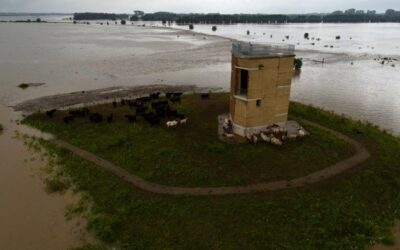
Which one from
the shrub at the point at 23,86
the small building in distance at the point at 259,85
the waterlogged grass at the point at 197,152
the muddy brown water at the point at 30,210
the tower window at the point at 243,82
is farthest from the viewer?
the shrub at the point at 23,86

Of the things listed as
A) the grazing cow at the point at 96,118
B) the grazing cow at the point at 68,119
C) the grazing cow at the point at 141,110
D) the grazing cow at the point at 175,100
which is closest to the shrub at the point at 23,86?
the grazing cow at the point at 68,119

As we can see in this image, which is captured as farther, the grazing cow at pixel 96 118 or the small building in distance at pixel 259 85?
the grazing cow at pixel 96 118

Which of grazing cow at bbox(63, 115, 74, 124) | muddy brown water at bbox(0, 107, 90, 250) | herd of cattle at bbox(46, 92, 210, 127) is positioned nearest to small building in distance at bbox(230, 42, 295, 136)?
herd of cattle at bbox(46, 92, 210, 127)

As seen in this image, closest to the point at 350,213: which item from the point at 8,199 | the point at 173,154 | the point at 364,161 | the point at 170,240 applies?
the point at 364,161

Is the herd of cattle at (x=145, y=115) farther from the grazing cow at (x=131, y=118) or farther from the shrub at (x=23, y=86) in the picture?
the shrub at (x=23, y=86)

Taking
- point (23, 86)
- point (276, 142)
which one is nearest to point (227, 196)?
point (276, 142)

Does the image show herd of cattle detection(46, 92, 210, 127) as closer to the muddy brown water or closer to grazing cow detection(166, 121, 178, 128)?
grazing cow detection(166, 121, 178, 128)
